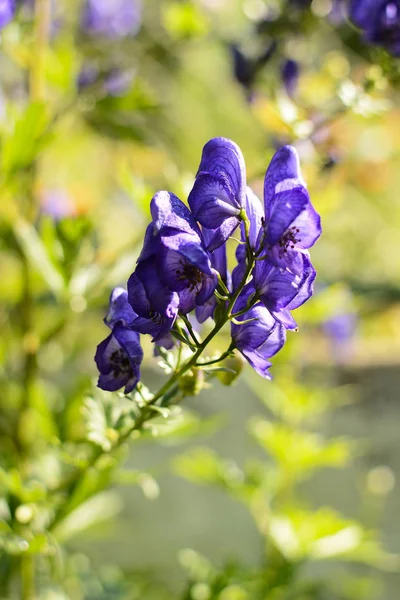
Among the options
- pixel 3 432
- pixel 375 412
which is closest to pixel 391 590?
pixel 375 412

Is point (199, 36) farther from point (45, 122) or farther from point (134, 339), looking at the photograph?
point (134, 339)

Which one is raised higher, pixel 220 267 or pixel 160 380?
pixel 160 380

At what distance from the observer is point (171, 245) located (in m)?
0.47

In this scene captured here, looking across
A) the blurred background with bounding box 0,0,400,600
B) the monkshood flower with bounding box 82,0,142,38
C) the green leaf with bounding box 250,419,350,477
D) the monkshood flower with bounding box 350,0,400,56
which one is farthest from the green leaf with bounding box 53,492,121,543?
the monkshood flower with bounding box 82,0,142,38

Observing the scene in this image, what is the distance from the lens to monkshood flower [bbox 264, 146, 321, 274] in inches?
19.2

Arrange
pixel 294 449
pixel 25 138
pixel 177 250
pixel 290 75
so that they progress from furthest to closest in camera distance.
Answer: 1. pixel 294 449
2. pixel 290 75
3. pixel 25 138
4. pixel 177 250

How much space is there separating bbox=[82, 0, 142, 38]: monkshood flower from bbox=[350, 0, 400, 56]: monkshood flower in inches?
21.9

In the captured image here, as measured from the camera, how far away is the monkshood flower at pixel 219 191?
515 millimetres

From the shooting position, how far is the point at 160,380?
155 cm

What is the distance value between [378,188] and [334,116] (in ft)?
9.13

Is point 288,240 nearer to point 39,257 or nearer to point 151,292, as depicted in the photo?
point 151,292

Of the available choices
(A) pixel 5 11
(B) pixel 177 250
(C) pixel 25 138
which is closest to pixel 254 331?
(B) pixel 177 250

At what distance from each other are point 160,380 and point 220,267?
101 cm

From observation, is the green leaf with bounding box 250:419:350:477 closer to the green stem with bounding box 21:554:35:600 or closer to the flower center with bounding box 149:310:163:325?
the green stem with bounding box 21:554:35:600
